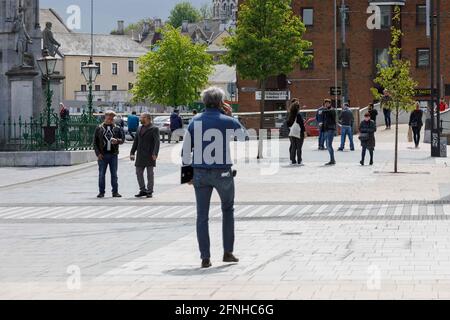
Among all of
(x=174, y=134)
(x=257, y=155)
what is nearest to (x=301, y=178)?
(x=257, y=155)

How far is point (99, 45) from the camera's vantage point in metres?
142

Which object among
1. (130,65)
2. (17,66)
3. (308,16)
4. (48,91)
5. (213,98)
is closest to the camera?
(213,98)

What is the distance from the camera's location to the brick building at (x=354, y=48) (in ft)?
279

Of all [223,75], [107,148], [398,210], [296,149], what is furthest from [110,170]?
[223,75]

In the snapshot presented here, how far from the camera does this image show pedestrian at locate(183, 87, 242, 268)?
40.4 feet

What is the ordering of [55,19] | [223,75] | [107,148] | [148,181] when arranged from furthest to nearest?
1. [223,75]
2. [55,19]
3. [107,148]
4. [148,181]

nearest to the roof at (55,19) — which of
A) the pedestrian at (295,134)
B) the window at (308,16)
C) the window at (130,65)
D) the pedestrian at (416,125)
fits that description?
the window at (130,65)

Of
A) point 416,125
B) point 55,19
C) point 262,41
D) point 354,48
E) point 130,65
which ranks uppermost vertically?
point 55,19

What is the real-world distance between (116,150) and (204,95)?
11.2 meters

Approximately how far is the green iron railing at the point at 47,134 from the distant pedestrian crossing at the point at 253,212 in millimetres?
13954

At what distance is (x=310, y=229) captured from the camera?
52.5 ft

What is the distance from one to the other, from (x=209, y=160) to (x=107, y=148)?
11.3 meters

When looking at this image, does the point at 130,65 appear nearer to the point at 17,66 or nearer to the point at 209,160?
the point at 17,66
